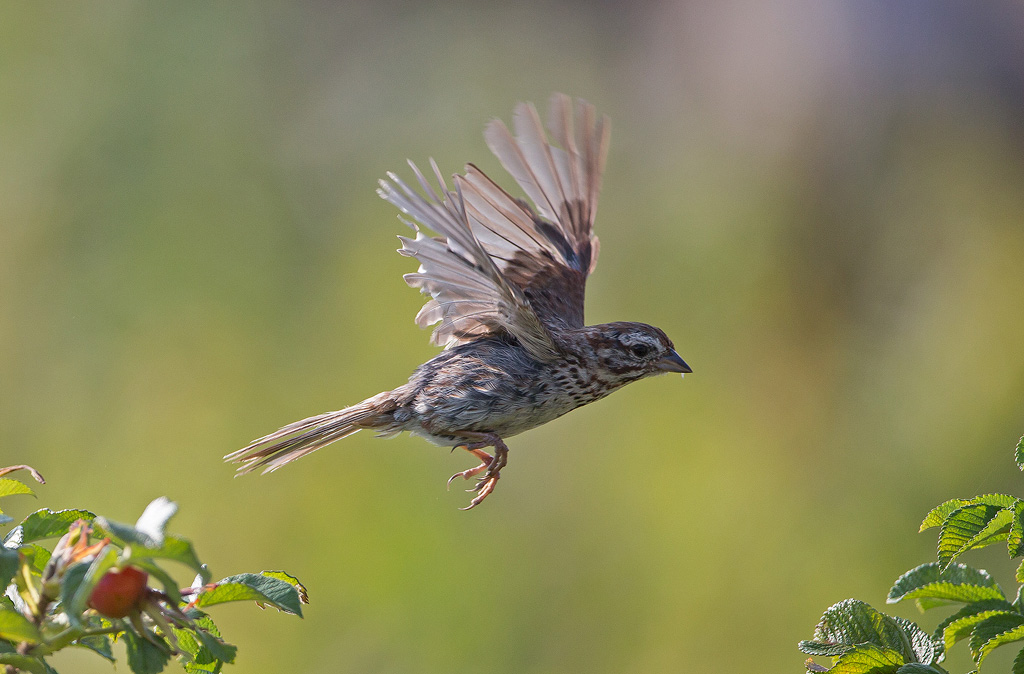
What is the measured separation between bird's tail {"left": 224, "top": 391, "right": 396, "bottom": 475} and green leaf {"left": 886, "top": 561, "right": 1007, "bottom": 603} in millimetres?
2407

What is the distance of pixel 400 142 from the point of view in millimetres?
7836

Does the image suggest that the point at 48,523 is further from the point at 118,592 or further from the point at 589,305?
the point at 589,305

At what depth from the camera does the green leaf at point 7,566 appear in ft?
4.31

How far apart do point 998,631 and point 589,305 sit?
5.10 metres

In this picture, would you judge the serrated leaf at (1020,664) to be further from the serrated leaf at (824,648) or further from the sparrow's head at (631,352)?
the sparrow's head at (631,352)

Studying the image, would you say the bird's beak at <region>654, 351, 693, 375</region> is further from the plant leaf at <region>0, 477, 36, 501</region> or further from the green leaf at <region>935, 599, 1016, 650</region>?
the plant leaf at <region>0, 477, 36, 501</region>

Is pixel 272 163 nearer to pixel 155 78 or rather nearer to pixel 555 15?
pixel 155 78

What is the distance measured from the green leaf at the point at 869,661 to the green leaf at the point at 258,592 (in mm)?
877

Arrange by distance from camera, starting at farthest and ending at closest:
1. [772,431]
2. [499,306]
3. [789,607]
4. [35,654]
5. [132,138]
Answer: [132,138] → [772,431] → [789,607] → [499,306] → [35,654]

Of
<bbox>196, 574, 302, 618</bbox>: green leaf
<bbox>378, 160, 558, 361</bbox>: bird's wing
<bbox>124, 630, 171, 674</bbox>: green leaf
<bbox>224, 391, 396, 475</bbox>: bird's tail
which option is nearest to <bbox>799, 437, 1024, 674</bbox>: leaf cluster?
<bbox>196, 574, 302, 618</bbox>: green leaf

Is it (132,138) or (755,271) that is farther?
(132,138)

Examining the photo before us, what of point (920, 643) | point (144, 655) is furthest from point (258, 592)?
point (920, 643)

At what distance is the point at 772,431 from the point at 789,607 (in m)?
1.15

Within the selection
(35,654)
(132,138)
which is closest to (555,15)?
(132,138)
